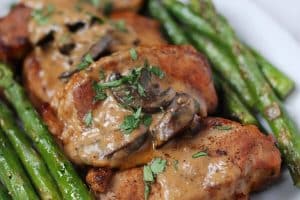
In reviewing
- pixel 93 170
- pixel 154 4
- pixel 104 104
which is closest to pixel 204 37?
pixel 154 4

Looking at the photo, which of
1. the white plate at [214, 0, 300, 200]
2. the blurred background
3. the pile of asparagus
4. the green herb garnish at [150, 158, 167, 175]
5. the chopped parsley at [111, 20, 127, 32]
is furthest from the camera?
the blurred background

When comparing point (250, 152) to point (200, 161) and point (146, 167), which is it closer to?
point (200, 161)

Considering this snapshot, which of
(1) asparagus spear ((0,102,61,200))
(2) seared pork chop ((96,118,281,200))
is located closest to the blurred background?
(2) seared pork chop ((96,118,281,200))

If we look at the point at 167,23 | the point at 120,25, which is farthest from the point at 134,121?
the point at 167,23


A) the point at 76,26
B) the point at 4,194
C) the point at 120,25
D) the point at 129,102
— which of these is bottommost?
the point at 4,194

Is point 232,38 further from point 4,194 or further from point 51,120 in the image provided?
point 4,194

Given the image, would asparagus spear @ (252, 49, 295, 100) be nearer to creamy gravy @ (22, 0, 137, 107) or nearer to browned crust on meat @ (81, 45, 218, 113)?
browned crust on meat @ (81, 45, 218, 113)
